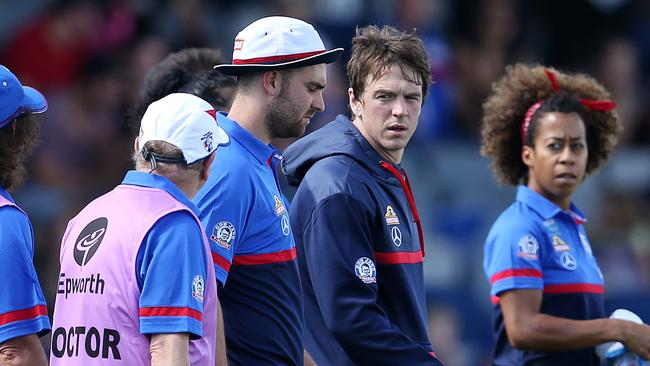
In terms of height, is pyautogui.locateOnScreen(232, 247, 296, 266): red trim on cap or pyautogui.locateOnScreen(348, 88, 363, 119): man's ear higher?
pyautogui.locateOnScreen(348, 88, 363, 119): man's ear

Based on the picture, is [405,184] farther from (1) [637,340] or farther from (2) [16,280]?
(2) [16,280]

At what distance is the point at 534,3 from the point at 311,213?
873 cm

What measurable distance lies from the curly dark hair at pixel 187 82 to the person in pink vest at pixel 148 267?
1992mm

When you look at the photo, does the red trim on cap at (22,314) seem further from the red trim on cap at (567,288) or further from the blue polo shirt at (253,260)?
the red trim on cap at (567,288)

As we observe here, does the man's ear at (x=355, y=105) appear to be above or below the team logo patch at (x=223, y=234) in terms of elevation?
above

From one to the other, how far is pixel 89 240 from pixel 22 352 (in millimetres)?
590

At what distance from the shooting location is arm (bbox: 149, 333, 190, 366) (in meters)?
4.03

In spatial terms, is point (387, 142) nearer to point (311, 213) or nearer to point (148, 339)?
point (311, 213)

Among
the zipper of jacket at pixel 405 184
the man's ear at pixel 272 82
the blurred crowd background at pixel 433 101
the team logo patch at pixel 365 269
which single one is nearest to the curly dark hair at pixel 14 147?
Answer: the man's ear at pixel 272 82

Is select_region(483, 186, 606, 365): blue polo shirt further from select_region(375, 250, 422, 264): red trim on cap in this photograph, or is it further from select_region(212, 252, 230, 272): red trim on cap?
select_region(212, 252, 230, 272): red trim on cap

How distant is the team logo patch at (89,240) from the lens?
4.20 m

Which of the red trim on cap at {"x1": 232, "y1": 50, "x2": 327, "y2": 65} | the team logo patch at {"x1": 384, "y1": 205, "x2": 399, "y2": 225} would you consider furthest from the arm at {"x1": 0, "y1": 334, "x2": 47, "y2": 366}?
the team logo patch at {"x1": 384, "y1": 205, "x2": 399, "y2": 225}

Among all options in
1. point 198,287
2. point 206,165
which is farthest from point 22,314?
point 206,165

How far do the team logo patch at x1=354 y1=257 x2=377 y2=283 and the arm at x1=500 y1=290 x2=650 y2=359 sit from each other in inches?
48.4
